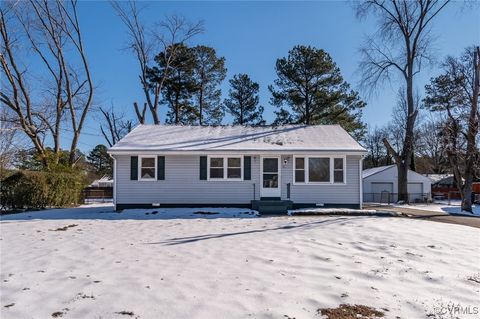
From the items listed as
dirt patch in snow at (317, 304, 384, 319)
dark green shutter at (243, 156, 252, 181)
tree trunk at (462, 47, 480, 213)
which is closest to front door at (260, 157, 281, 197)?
dark green shutter at (243, 156, 252, 181)

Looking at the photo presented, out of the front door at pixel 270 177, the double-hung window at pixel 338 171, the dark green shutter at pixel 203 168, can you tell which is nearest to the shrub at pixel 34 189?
the dark green shutter at pixel 203 168

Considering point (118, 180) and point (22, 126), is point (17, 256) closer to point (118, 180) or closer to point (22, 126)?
point (118, 180)

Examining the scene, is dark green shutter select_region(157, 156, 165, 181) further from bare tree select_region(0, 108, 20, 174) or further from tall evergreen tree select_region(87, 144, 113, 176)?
tall evergreen tree select_region(87, 144, 113, 176)

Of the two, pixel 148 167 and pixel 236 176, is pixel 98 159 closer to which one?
pixel 148 167

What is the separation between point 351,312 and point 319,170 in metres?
11.4

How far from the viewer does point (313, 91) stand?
30406 millimetres

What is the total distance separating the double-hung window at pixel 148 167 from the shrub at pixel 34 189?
459cm

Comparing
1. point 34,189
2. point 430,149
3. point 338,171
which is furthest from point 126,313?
point 430,149

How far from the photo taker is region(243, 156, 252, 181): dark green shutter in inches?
602

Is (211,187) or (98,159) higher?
(98,159)

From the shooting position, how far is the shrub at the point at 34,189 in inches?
606

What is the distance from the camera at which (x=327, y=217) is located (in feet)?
41.9

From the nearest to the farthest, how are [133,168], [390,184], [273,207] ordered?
[273,207] < [133,168] < [390,184]

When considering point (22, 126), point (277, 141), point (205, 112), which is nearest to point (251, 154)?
point (277, 141)
